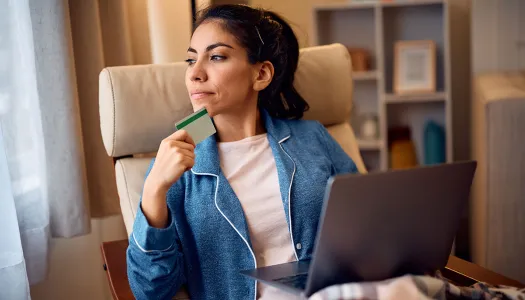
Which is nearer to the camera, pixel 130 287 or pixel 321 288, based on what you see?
pixel 321 288

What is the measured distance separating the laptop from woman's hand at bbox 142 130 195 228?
229 millimetres

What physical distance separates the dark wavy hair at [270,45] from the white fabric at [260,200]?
0.65ft

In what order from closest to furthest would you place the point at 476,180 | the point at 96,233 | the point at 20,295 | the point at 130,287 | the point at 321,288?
1. the point at 321,288
2. the point at 130,287
3. the point at 20,295
4. the point at 96,233
5. the point at 476,180

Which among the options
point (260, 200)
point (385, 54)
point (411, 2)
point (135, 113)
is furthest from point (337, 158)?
point (385, 54)

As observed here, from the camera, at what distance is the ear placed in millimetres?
1644

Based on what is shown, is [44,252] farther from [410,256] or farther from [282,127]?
[410,256]

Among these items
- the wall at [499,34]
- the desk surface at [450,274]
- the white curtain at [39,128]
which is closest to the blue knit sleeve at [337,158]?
the desk surface at [450,274]

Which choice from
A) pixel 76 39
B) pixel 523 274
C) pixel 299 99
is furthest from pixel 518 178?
pixel 76 39

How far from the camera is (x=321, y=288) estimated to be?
3.90ft

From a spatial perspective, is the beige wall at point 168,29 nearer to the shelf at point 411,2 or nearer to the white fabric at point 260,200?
the white fabric at point 260,200

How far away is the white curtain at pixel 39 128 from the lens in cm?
175

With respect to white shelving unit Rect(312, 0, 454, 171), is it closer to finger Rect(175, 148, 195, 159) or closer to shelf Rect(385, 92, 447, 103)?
shelf Rect(385, 92, 447, 103)

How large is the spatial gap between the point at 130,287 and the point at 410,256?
60 cm

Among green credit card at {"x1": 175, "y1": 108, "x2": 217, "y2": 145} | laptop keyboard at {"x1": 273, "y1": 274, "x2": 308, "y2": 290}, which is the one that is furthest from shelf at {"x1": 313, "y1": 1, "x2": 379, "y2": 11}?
laptop keyboard at {"x1": 273, "y1": 274, "x2": 308, "y2": 290}
